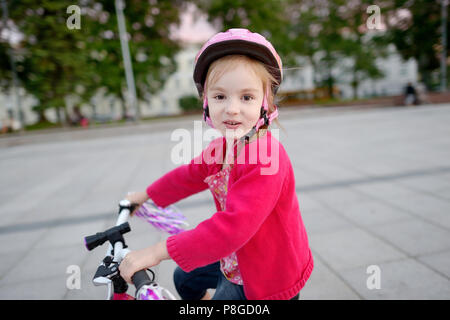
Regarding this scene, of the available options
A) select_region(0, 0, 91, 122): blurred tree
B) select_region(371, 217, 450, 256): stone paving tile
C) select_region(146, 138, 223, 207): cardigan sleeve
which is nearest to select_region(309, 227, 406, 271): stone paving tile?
select_region(371, 217, 450, 256): stone paving tile

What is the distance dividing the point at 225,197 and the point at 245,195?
27cm

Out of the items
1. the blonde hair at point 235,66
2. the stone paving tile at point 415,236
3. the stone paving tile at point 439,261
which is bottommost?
the stone paving tile at point 439,261

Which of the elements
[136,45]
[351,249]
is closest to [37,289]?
[351,249]

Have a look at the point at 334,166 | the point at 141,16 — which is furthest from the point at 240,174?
the point at 141,16

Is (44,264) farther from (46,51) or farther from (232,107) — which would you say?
(46,51)

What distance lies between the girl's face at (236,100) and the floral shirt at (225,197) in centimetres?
20

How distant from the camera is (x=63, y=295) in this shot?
2.35m

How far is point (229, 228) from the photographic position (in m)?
1.00

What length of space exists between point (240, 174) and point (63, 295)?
6.66ft

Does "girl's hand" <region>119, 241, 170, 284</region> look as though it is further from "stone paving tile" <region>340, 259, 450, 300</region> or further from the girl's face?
"stone paving tile" <region>340, 259, 450, 300</region>

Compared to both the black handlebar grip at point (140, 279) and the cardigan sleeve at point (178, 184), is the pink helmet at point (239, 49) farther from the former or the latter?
the black handlebar grip at point (140, 279)

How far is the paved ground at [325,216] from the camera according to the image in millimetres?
2359

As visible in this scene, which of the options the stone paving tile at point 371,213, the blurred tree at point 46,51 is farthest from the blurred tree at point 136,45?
the stone paving tile at point 371,213

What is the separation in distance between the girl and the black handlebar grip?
0.02 m
